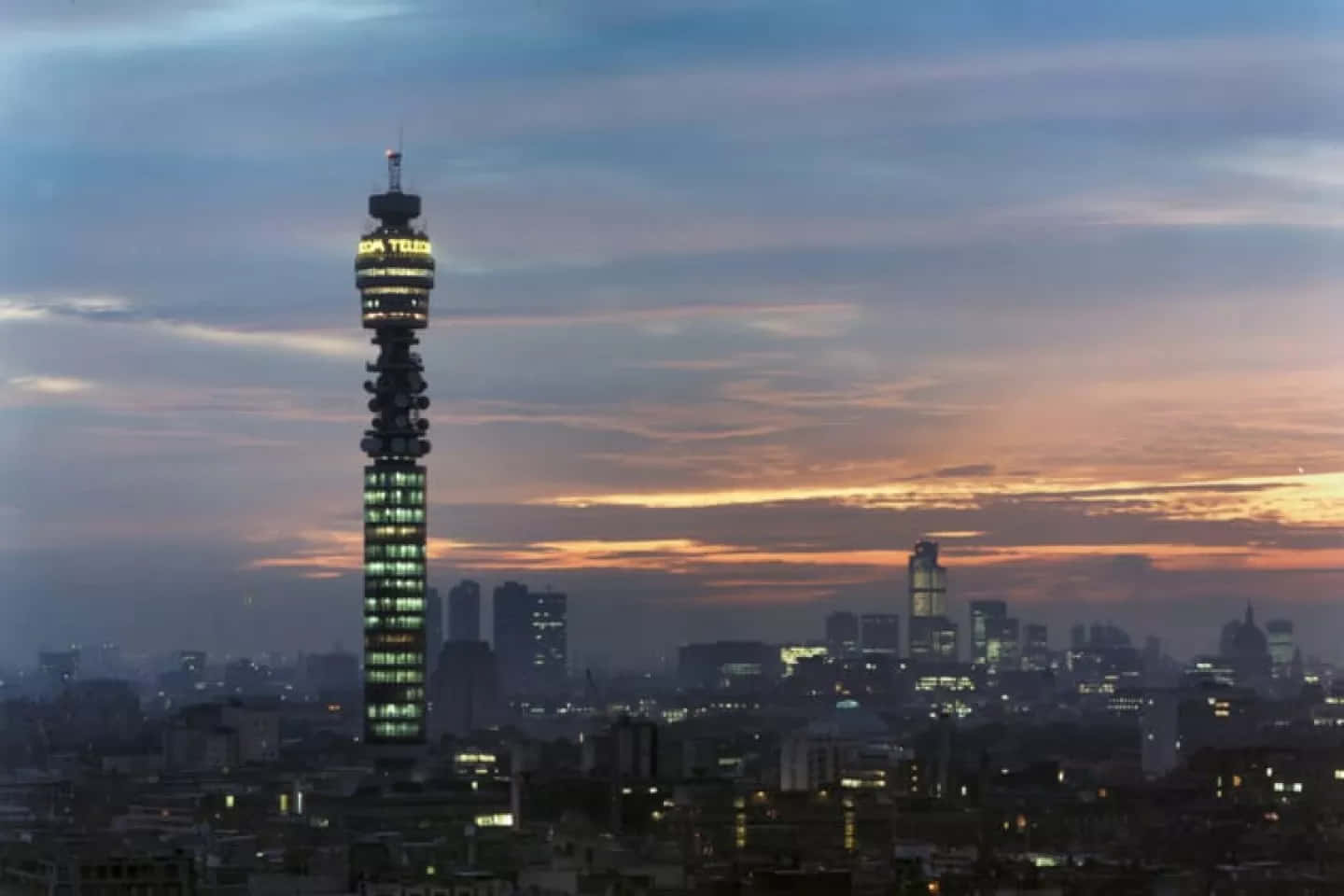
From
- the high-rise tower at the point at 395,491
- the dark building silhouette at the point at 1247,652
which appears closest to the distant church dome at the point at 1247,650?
the dark building silhouette at the point at 1247,652

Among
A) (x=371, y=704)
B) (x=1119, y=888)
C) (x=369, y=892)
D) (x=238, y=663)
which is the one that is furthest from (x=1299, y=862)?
(x=238, y=663)

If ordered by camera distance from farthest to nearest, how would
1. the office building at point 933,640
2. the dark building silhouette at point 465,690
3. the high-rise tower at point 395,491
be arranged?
the office building at point 933,640 → the dark building silhouette at point 465,690 → the high-rise tower at point 395,491

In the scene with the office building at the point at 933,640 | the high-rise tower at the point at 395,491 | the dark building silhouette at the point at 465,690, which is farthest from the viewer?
the office building at the point at 933,640

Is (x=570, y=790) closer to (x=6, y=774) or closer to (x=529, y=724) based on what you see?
(x=6, y=774)

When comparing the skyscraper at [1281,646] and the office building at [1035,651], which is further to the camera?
the office building at [1035,651]

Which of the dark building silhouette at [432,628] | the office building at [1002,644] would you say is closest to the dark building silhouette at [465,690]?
the dark building silhouette at [432,628]

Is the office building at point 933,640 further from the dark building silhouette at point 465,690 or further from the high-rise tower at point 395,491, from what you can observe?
the high-rise tower at point 395,491
